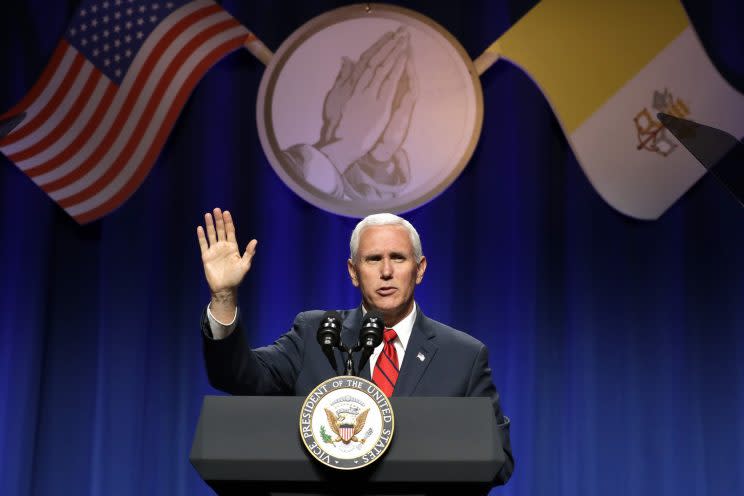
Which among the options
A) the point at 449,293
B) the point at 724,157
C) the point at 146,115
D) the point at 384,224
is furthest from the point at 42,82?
the point at 724,157

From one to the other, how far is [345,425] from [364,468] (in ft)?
0.24

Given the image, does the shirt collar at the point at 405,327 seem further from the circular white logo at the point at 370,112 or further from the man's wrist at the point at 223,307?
the circular white logo at the point at 370,112

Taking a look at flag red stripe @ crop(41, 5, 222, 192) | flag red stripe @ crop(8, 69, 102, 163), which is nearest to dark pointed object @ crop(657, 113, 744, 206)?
flag red stripe @ crop(41, 5, 222, 192)

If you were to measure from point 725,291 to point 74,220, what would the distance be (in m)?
2.80

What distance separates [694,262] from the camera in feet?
12.9

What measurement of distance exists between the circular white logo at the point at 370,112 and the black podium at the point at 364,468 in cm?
236

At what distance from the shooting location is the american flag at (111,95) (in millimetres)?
3857

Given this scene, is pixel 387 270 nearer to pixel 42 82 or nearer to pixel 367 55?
pixel 367 55

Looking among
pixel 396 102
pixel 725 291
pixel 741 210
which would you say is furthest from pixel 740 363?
pixel 396 102

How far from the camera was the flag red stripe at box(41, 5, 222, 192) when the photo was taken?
3.86 m

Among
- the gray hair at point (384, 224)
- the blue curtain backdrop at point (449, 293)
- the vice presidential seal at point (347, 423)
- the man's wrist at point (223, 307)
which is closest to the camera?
the vice presidential seal at point (347, 423)

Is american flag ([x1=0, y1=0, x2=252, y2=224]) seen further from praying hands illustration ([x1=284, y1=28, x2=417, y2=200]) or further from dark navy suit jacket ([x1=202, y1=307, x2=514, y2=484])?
dark navy suit jacket ([x1=202, y1=307, x2=514, y2=484])

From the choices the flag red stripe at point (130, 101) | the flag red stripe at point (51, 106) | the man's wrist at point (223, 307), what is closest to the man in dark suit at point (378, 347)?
the man's wrist at point (223, 307)

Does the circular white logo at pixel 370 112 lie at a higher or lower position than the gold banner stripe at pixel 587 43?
lower
